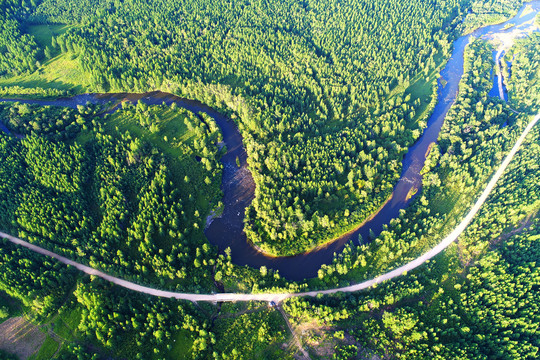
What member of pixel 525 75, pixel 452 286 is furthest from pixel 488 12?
pixel 452 286

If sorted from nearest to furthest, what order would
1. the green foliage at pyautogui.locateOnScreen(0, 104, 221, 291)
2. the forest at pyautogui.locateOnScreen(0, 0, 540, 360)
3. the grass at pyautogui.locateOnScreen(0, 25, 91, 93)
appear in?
the forest at pyautogui.locateOnScreen(0, 0, 540, 360) → the green foliage at pyautogui.locateOnScreen(0, 104, 221, 291) → the grass at pyautogui.locateOnScreen(0, 25, 91, 93)

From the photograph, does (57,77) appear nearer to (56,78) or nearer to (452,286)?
(56,78)

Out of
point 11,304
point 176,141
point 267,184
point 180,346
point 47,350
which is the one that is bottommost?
point 180,346

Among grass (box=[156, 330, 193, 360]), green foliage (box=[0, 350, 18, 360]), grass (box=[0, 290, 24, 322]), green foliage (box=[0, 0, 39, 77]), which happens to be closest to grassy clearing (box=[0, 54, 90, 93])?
green foliage (box=[0, 0, 39, 77])

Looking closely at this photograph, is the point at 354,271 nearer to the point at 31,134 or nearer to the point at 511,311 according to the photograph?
the point at 511,311

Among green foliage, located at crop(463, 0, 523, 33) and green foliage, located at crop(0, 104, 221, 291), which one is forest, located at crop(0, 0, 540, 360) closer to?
green foliage, located at crop(0, 104, 221, 291)

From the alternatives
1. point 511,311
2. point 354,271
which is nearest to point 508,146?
point 511,311

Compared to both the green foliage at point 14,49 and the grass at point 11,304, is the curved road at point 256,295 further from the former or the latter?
the green foliage at point 14,49
